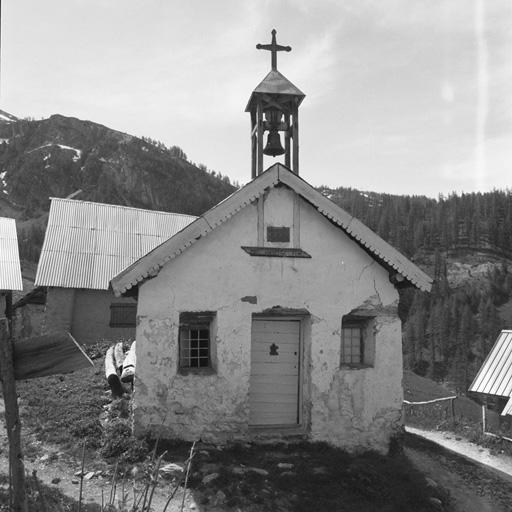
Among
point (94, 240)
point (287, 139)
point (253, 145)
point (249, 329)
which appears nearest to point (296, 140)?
point (287, 139)

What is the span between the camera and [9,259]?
21031mm

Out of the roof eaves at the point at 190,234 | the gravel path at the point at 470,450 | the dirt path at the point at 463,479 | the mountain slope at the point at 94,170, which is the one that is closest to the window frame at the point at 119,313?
the gravel path at the point at 470,450

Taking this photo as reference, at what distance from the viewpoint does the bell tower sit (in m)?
11.3

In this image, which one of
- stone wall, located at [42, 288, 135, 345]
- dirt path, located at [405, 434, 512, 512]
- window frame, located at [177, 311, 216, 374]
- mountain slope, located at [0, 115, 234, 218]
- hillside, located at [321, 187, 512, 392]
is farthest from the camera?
mountain slope, located at [0, 115, 234, 218]

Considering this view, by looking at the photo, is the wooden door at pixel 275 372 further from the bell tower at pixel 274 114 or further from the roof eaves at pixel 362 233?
the bell tower at pixel 274 114

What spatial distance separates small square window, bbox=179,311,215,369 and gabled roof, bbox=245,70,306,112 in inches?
195

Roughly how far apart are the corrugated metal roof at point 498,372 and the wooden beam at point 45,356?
12.8 m

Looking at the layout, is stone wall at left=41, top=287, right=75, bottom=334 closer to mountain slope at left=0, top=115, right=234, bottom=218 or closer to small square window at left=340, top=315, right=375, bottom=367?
small square window at left=340, top=315, right=375, bottom=367

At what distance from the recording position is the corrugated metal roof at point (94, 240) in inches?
831

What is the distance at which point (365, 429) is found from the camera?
1028 cm

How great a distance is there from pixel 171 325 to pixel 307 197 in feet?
11.6

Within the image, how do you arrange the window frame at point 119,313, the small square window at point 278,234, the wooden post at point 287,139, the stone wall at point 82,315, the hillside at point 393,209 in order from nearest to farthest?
the small square window at point 278,234
the wooden post at point 287,139
the stone wall at point 82,315
the window frame at point 119,313
the hillside at point 393,209

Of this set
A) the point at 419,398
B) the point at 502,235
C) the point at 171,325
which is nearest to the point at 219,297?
the point at 171,325

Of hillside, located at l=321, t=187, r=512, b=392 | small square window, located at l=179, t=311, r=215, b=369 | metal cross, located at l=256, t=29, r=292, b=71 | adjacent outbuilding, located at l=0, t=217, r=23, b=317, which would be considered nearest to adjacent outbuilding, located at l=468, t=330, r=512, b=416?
small square window, located at l=179, t=311, r=215, b=369
